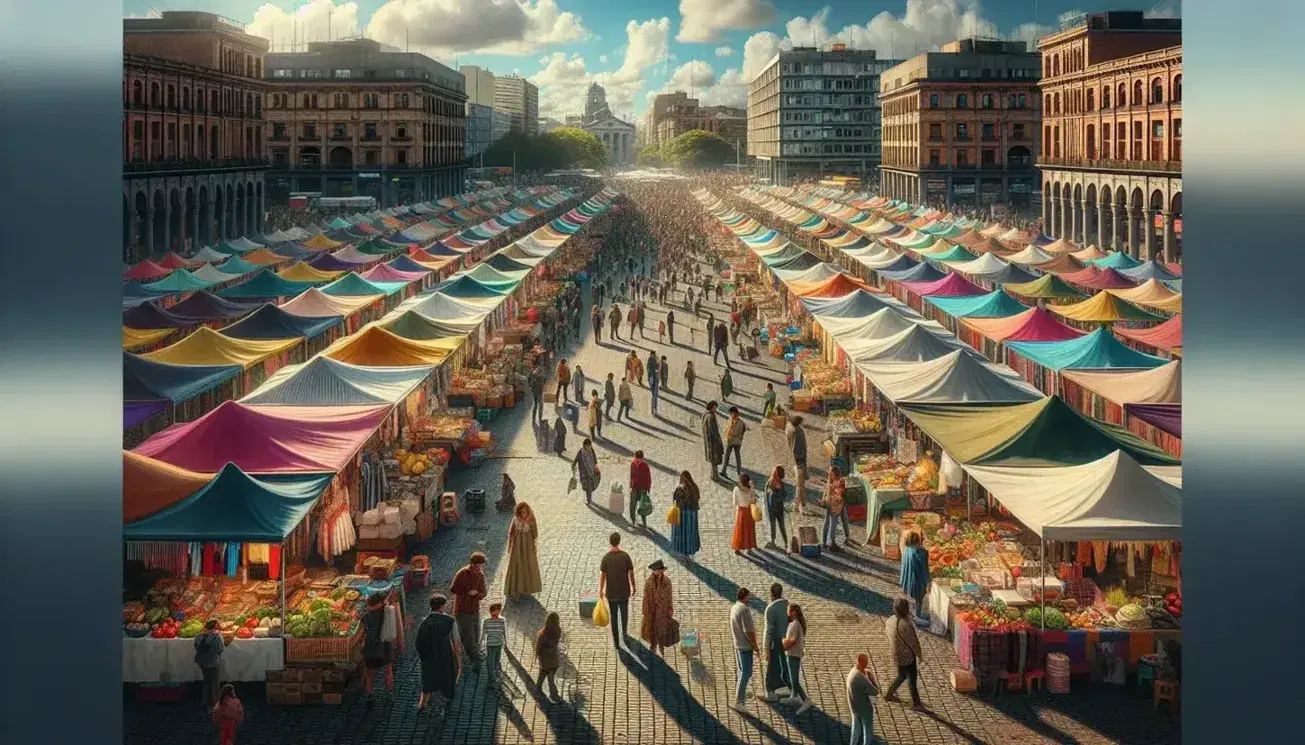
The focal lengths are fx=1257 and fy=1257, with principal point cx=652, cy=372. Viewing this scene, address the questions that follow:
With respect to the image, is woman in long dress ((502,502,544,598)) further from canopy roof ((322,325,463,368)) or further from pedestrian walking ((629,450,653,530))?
canopy roof ((322,325,463,368))

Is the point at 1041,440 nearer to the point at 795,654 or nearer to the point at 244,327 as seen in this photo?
the point at 795,654

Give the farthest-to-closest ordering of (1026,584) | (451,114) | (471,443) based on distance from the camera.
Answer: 1. (451,114)
2. (471,443)
3. (1026,584)

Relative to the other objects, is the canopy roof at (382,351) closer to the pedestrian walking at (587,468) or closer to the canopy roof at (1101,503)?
the pedestrian walking at (587,468)

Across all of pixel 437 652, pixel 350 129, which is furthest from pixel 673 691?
pixel 350 129
